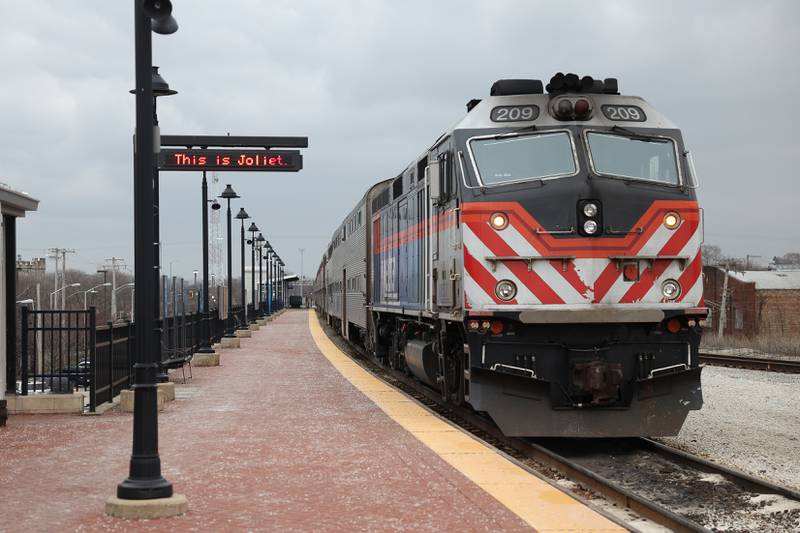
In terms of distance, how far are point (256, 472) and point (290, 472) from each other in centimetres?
31

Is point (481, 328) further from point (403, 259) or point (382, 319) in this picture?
point (382, 319)

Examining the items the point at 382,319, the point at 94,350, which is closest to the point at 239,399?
the point at 94,350

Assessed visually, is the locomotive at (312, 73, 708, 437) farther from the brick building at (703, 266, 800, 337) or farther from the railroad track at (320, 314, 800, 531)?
the brick building at (703, 266, 800, 337)

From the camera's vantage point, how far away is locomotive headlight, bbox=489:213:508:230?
1053 cm

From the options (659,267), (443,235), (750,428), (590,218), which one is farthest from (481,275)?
(750,428)

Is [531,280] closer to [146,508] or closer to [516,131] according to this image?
[516,131]

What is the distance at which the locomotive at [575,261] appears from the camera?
10.3 metres

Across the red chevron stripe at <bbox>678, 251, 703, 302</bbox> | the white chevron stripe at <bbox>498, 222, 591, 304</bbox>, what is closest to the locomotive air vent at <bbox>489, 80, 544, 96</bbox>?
the white chevron stripe at <bbox>498, 222, 591, 304</bbox>

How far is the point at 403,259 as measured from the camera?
16.4 m

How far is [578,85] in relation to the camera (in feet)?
36.9

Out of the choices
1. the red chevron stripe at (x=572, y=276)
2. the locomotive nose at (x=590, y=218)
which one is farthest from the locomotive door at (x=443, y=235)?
the locomotive nose at (x=590, y=218)

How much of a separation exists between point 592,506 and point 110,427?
705cm

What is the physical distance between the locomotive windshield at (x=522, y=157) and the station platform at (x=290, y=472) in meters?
3.09

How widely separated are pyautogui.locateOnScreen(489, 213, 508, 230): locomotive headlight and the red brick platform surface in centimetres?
259
